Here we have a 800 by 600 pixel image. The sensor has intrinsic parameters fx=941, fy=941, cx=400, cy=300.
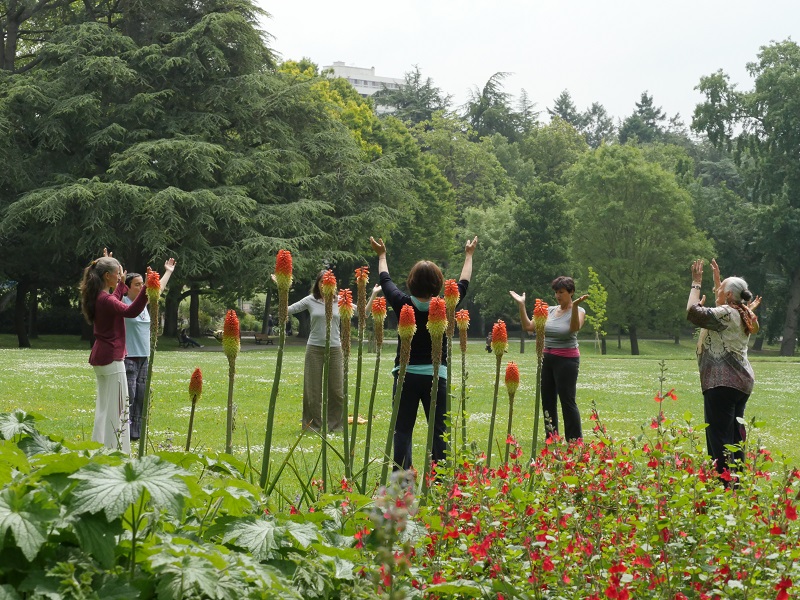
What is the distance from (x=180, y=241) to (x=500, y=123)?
57.9 metres

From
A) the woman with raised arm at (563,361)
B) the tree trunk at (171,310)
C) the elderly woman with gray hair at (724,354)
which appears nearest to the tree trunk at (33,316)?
the tree trunk at (171,310)

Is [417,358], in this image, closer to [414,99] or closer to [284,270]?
[284,270]

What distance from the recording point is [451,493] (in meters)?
3.90

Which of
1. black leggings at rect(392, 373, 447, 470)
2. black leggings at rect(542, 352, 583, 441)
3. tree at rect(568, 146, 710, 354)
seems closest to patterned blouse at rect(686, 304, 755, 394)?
black leggings at rect(542, 352, 583, 441)

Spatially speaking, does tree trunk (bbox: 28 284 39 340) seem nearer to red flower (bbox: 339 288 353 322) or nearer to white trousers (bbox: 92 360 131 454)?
white trousers (bbox: 92 360 131 454)

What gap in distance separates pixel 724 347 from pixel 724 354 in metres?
0.06

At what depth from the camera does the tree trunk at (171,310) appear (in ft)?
142

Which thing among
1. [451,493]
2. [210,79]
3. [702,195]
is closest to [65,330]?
[210,79]

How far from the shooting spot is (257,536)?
3.01 metres

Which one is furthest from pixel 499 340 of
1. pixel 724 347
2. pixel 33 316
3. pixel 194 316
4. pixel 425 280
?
pixel 194 316

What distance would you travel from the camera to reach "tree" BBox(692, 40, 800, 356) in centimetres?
5306

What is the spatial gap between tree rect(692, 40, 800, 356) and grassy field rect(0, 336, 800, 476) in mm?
26155

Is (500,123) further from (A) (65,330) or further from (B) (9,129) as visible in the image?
(B) (9,129)

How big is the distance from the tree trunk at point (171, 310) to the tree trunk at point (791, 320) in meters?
34.1
